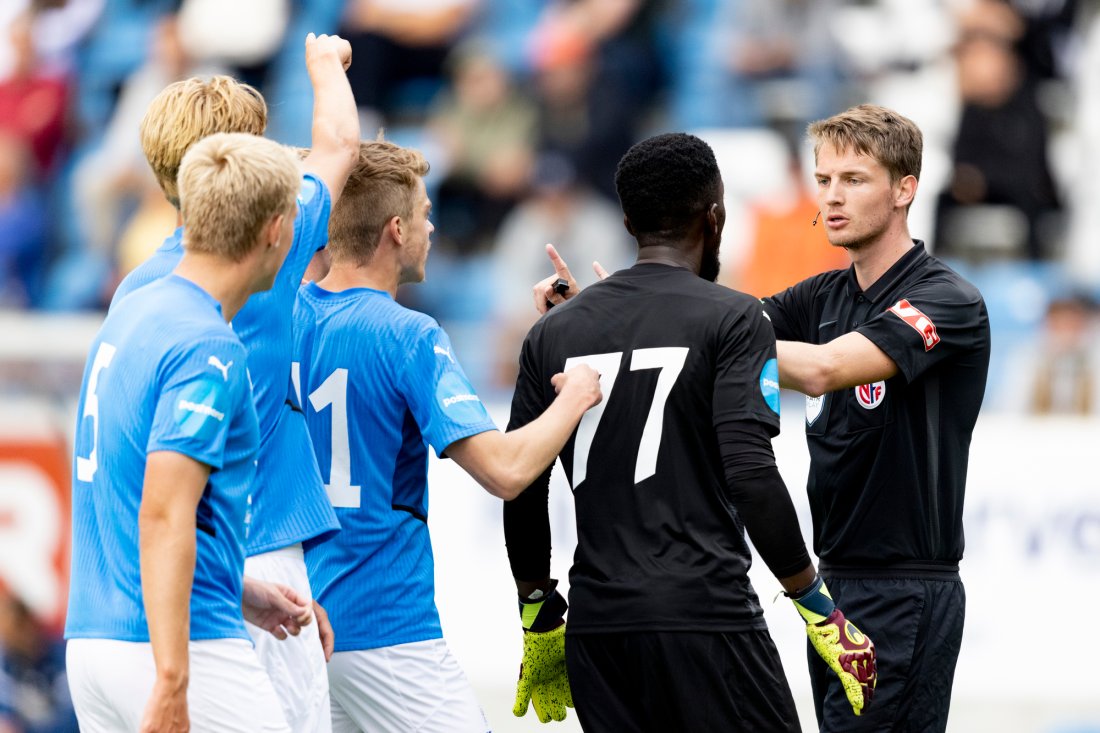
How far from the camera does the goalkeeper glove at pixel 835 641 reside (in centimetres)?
390

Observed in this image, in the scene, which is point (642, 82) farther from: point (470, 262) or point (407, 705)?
point (407, 705)

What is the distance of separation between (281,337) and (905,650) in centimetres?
215

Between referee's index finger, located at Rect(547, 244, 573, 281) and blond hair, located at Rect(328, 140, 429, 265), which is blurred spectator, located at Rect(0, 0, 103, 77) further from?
referee's index finger, located at Rect(547, 244, 573, 281)

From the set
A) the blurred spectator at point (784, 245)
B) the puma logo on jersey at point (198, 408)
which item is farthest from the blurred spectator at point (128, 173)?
the puma logo on jersey at point (198, 408)

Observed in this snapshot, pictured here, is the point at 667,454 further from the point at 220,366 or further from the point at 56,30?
the point at 56,30

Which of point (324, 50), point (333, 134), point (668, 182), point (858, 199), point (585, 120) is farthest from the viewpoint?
point (585, 120)

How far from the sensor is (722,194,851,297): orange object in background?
9.55 m

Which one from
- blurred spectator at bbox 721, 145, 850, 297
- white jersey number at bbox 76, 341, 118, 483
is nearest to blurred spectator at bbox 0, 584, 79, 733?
blurred spectator at bbox 721, 145, 850, 297

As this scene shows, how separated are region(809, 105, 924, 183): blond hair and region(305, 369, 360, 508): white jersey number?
70.1 inches

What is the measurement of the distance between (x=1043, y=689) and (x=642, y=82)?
494 centimetres

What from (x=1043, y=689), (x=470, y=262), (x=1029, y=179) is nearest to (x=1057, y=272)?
(x=1029, y=179)

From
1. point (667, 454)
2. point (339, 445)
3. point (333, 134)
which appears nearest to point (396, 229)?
point (333, 134)

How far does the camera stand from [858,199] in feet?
15.7

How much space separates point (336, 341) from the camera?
14.0 ft
